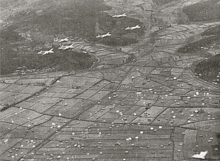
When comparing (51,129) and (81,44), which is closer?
(51,129)

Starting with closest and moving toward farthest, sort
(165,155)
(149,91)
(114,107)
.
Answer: (165,155)
(114,107)
(149,91)

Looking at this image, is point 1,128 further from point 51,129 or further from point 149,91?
point 149,91

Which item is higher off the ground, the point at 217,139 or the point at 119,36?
the point at 119,36

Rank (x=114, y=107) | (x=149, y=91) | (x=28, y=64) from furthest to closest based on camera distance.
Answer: (x=28, y=64)
(x=149, y=91)
(x=114, y=107)

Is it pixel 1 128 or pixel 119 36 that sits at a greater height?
pixel 119 36

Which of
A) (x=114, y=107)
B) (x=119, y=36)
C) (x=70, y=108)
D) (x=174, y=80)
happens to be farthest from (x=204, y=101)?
(x=119, y=36)

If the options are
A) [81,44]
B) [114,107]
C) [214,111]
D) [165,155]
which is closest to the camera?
[165,155]

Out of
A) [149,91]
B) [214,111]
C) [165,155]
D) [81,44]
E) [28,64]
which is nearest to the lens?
[165,155]

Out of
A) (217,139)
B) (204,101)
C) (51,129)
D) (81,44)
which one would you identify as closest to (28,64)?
(81,44)

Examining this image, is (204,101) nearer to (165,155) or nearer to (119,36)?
(165,155)
